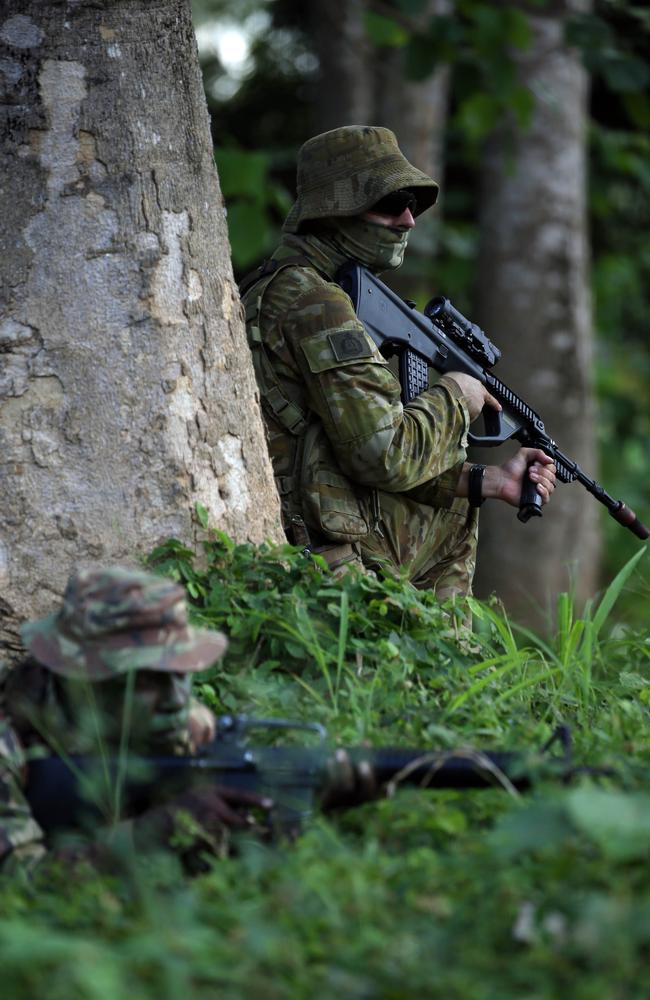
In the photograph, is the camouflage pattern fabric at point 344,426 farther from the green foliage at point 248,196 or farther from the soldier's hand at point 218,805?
the green foliage at point 248,196

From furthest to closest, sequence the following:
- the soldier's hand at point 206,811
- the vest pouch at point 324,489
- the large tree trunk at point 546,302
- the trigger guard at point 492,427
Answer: the large tree trunk at point 546,302
the trigger guard at point 492,427
the vest pouch at point 324,489
the soldier's hand at point 206,811

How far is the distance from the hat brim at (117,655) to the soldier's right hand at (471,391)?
1.88m

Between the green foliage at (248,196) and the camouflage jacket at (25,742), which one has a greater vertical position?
the green foliage at (248,196)

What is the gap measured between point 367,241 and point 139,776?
2239mm

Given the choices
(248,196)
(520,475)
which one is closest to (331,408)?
(520,475)

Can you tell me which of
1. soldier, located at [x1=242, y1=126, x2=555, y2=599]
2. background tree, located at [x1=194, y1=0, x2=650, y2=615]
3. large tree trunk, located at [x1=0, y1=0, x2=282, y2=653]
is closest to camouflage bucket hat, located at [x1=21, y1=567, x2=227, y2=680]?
large tree trunk, located at [x1=0, y1=0, x2=282, y2=653]

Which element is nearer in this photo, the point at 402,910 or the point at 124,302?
the point at 402,910

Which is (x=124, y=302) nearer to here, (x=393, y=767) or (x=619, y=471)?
(x=393, y=767)

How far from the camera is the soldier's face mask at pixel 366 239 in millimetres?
4371

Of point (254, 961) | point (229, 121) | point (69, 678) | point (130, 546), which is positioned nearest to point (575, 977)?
point (254, 961)

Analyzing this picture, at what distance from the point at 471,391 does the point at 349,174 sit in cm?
83

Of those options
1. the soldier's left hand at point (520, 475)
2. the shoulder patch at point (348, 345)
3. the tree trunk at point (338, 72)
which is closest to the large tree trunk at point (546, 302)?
the tree trunk at point (338, 72)

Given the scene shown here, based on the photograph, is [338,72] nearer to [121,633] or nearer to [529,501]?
[529,501]

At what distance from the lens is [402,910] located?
231 cm
